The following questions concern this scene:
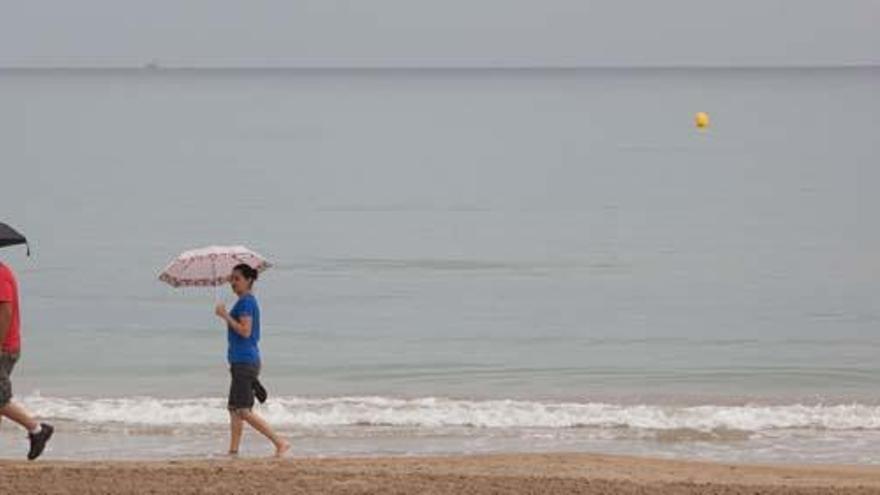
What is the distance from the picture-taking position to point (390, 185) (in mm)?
51250

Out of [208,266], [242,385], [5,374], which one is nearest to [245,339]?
[242,385]

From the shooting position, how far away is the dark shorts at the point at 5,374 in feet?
36.6

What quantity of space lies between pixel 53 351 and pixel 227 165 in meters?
39.1

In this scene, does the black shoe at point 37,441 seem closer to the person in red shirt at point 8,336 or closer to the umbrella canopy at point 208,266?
the person in red shirt at point 8,336

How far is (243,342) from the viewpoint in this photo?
477 inches

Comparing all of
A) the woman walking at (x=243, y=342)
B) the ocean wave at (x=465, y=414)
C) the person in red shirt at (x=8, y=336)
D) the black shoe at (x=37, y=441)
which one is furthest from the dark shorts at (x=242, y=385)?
the ocean wave at (x=465, y=414)

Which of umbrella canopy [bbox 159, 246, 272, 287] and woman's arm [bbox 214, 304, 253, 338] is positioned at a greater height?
umbrella canopy [bbox 159, 246, 272, 287]

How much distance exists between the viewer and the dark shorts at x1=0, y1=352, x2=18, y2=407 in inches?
439

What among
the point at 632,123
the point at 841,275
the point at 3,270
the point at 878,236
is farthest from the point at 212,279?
the point at 632,123

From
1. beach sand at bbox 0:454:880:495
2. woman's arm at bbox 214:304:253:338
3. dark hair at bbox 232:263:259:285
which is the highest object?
dark hair at bbox 232:263:259:285

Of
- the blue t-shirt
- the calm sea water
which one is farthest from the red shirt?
the calm sea water

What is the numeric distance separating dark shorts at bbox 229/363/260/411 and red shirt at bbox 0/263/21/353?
1.57m

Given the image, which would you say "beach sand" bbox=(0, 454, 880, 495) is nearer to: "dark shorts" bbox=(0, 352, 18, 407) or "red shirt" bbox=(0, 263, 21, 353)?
"dark shorts" bbox=(0, 352, 18, 407)

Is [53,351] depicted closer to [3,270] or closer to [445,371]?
[445,371]
